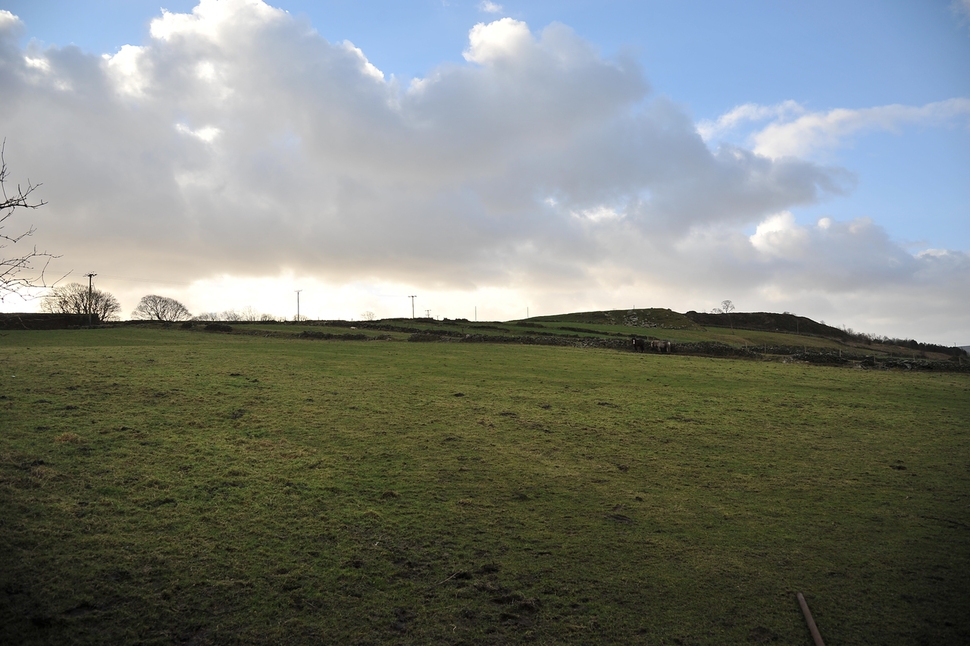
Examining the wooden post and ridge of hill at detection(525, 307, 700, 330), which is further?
ridge of hill at detection(525, 307, 700, 330)

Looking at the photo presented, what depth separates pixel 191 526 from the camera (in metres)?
10.7

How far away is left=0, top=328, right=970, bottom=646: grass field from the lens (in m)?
8.53

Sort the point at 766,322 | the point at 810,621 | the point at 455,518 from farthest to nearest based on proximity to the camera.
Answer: the point at 766,322
the point at 455,518
the point at 810,621

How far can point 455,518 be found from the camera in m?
11.9

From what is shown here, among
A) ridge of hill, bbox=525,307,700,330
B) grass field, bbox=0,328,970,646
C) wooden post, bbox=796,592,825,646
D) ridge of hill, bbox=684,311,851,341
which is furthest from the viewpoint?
ridge of hill, bbox=684,311,851,341

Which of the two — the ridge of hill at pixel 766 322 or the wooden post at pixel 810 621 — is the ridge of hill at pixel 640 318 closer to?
the ridge of hill at pixel 766 322

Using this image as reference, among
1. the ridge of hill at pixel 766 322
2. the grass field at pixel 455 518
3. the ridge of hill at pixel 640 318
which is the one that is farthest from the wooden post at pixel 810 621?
the ridge of hill at pixel 766 322

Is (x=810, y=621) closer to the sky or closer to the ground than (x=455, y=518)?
closer to the ground

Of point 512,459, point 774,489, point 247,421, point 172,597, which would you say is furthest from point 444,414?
point 172,597

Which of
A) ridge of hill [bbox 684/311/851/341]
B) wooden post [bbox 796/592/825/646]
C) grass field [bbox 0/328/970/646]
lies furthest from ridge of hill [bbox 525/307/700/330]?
wooden post [bbox 796/592/825/646]

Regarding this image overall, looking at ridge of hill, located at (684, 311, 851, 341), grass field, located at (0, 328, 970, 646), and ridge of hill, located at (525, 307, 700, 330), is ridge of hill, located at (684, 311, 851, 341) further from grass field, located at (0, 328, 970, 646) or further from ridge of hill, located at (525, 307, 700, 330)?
grass field, located at (0, 328, 970, 646)

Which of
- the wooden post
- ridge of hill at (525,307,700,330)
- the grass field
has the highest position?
ridge of hill at (525,307,700,330)

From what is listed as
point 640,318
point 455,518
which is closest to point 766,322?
point 640,318

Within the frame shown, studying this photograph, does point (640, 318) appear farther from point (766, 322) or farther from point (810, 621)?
point (810, 621)
